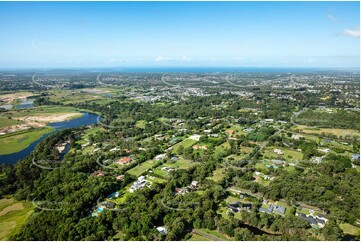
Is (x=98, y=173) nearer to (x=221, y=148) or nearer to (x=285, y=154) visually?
(x=221, y=148)

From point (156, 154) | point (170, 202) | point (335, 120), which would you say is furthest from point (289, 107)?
point (170, 202)

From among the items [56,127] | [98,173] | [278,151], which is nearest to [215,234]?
[98,173]

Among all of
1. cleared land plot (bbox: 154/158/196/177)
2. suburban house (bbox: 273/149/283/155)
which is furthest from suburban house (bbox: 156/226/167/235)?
suburban house (bbox: 273/149/283/155)

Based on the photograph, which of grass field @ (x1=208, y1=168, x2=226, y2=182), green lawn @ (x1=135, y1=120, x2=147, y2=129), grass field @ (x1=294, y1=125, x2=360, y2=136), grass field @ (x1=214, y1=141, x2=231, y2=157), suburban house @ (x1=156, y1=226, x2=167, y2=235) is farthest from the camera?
green lawn @ (x1=135, y1=120, x2=147, y2=129)

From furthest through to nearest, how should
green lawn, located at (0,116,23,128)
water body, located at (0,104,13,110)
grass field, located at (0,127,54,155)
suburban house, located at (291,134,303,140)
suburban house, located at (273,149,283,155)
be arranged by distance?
water body, located at (0,104,13,110)
green lawn, located at (0,116,23,128)
suburban house, located at (291,134,303,140)
grass field, located at (0,127,54,155)
suburban house, located at (273,149,283,155)

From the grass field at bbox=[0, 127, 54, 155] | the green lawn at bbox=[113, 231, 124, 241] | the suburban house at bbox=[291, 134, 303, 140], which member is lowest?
the grass field at bbox=[0, 127, 54, 155]

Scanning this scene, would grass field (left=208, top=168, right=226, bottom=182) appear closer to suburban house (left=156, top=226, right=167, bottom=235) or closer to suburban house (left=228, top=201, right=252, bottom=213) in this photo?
suburban house (left=228, top=201, right=252, bottom=213)

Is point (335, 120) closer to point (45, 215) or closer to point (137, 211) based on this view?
point (137, 211)
